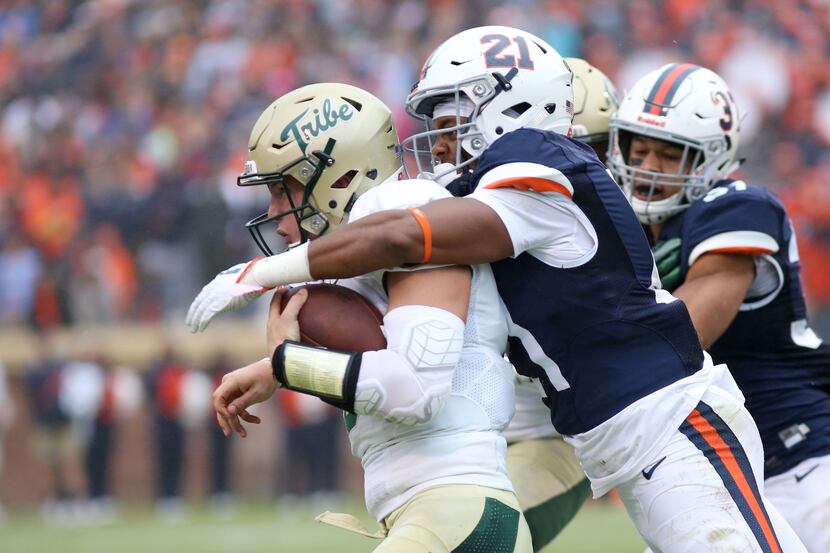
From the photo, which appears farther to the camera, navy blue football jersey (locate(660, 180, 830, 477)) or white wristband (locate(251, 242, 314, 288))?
navy blue football jersey (locate(660, 180, 830, 477))

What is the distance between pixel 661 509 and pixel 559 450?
110 cm

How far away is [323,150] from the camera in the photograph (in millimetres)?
3316

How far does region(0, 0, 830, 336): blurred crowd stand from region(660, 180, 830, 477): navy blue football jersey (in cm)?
599

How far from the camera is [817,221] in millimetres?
10156

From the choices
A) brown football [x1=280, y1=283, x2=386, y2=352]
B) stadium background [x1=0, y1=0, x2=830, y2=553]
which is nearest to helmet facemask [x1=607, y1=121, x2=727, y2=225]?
brown football [x1=280, y1=283, x2=386, y2=352]

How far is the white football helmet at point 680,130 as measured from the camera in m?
4.14

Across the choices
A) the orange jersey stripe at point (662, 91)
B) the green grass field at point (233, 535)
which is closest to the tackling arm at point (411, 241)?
the orange jersey stripe at point (662, 91)

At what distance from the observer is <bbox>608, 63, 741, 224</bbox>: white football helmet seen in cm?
414

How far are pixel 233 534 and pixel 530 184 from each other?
20.7ft

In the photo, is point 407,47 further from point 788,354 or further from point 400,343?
point 400,343

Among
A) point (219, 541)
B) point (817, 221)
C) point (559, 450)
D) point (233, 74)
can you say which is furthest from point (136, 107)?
point (559, 450)

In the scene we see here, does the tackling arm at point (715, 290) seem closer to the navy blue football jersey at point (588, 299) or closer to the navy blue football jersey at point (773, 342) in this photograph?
the navy blue football jersey at point (773, 342)

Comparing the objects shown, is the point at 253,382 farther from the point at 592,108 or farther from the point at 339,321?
the point at 592,108

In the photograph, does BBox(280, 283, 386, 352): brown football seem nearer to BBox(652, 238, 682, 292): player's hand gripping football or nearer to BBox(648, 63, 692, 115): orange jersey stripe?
BBox(652, 238, 682, 292): player's hand gripping football
